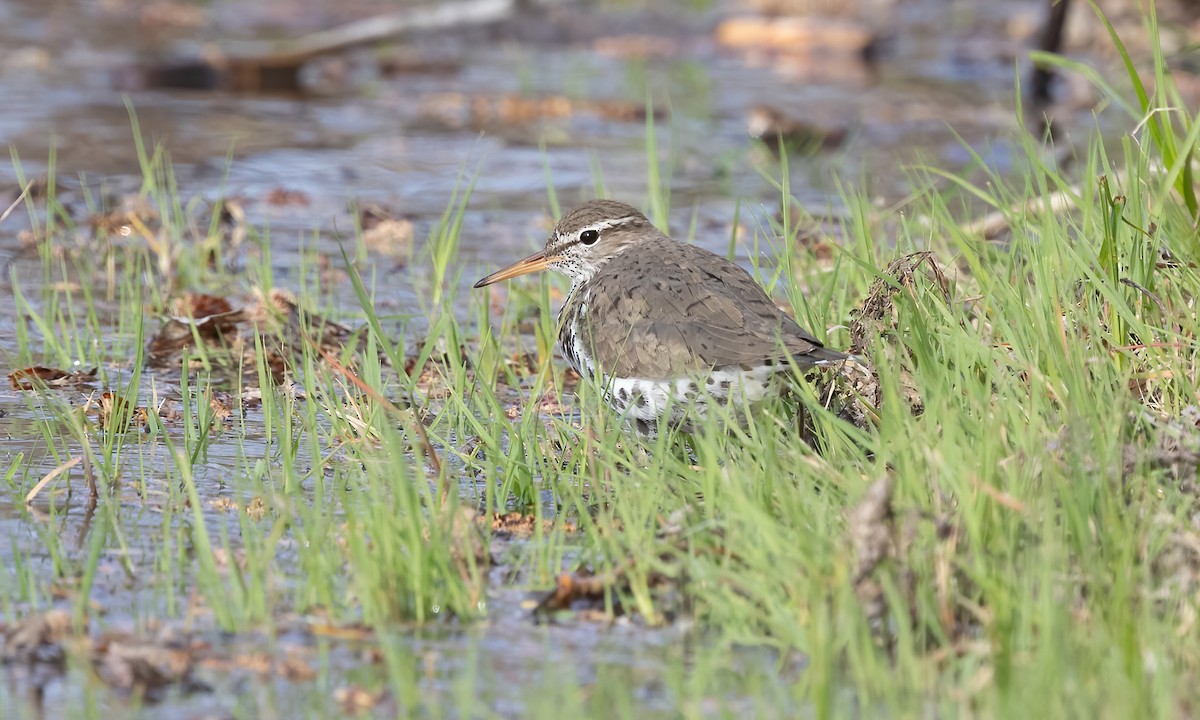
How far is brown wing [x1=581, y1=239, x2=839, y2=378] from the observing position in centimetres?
555

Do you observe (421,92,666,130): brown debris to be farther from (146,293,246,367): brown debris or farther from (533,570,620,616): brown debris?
(533,570,620,616): brown debris

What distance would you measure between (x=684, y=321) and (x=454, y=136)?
25.0 feet

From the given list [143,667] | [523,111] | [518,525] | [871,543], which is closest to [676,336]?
[518,525]

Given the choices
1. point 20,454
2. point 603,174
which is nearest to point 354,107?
point 603,174

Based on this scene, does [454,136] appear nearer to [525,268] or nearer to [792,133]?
[792,133]

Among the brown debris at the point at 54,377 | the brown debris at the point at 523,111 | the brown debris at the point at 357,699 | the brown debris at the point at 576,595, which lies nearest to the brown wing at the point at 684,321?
the brown debris at the point at 576,595

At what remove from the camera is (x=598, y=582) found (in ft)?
14.8

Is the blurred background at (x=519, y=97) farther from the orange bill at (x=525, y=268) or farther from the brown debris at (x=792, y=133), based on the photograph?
the orange bill at (x=525, y=268)

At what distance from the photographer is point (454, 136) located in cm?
1307

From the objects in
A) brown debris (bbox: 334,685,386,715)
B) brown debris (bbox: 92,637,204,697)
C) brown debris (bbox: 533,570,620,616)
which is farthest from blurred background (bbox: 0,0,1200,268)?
brown debris (bbox: 334,685,386,715)

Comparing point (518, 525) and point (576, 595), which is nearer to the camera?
point (576, 595)

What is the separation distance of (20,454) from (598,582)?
223 cm

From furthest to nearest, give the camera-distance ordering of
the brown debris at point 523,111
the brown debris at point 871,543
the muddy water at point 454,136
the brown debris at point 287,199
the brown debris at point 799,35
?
the brown debris at point 799,35, the brown debris at point 523,111, the brown debris at point 287,199, the muddy water at point 454,136, the brown debris at point 871,543

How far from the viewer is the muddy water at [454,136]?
14.1ft
